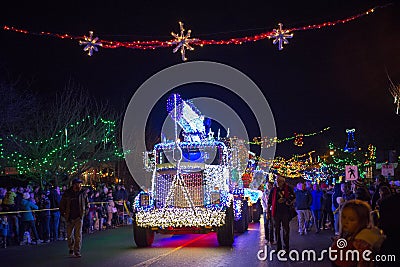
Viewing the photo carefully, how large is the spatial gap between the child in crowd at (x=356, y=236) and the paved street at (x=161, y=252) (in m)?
6.77

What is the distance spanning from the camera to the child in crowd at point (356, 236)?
4.50 metres

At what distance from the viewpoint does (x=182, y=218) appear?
1488 cm

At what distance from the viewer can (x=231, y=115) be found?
25.6 meters

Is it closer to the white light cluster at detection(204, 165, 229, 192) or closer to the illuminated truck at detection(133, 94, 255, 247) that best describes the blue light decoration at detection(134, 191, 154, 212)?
the illuminated truck at detection(133, 94, 255, 247)

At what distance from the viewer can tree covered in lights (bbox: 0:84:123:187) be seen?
29656mm

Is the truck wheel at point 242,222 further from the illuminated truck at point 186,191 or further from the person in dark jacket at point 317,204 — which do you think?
the person in dark jacket at point 317,204

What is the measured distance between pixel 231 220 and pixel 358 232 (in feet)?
34.4

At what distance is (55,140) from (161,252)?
18.8 metres

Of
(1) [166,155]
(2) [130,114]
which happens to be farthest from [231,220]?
(2) [130,114]

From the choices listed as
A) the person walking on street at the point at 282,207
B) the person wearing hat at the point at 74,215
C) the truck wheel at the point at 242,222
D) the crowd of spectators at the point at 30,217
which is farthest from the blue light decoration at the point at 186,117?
the person wearing hat at the point at 74,215

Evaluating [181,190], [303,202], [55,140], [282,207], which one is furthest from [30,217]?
[55,140]

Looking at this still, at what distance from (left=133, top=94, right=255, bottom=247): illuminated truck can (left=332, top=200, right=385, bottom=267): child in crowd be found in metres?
10.1

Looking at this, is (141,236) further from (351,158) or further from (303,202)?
(351,158)

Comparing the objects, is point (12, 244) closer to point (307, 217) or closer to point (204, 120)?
point (204, 120)
